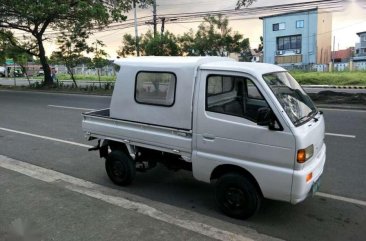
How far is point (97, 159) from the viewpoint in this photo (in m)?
7.66

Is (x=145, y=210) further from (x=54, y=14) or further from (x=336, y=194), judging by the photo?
(x=54, y=14)

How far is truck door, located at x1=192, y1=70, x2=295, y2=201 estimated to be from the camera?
14.5 feet

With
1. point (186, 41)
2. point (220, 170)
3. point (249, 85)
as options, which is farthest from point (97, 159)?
point (186, 41)

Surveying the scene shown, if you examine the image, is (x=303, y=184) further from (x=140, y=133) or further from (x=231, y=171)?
(x=140, y=133)

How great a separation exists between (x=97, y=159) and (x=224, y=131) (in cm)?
365

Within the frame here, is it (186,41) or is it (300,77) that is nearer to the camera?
(300,77)

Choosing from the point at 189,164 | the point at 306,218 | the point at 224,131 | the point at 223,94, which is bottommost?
the point at 306,218

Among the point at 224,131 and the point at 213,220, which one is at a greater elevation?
the point at 224,131

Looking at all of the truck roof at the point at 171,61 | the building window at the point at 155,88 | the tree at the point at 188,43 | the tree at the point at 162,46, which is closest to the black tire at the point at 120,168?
the building window at the point at 155,88

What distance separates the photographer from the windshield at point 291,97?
458cm

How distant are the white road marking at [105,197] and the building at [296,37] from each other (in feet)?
180

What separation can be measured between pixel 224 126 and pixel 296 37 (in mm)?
57883

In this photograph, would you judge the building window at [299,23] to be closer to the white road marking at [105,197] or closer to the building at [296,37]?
the building at [296,37]

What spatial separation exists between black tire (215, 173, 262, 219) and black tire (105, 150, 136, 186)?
5.03 feet
